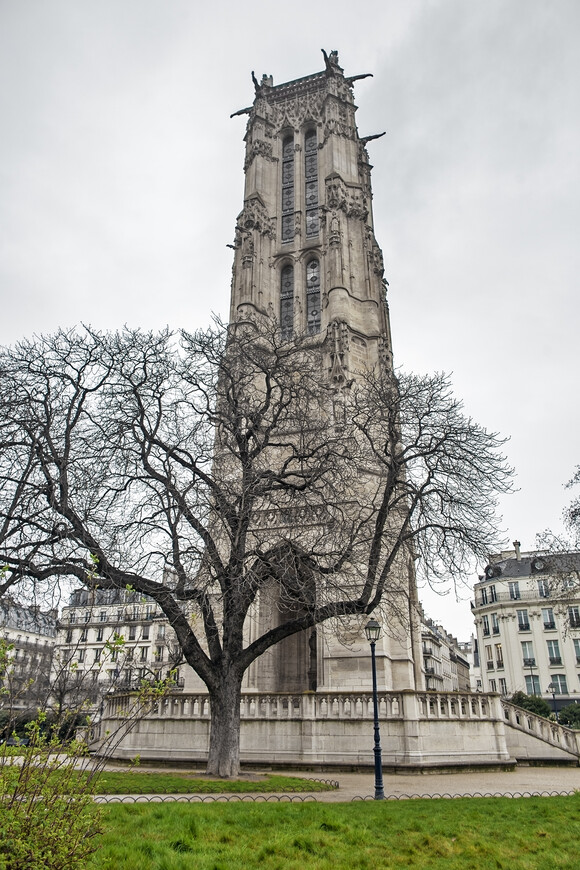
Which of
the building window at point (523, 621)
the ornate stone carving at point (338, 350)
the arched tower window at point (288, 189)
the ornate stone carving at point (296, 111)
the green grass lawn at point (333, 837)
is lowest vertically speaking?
the green grass lawn at point (333, 837)

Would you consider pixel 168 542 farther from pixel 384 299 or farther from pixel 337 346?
pixel 384 299

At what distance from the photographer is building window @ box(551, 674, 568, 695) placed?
50781 mm

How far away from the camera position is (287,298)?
32.0m

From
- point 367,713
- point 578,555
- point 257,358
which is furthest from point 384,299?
point 367,713

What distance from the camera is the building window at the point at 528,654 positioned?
174 ft

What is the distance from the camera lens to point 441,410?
1430 centimetres

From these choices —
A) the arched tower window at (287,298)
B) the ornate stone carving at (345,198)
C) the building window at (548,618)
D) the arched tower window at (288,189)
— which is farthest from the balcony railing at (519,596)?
the arched tower window at (288,189)

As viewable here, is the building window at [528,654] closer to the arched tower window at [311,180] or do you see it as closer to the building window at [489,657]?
the building window at [489,657]

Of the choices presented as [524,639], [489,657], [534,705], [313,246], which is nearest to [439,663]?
[489,657]

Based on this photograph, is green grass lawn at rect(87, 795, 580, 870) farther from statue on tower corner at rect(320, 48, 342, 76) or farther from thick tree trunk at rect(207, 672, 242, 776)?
statue on tower corner at rect(320, 48, 342, 76)

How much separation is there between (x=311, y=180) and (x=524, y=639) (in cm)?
4283

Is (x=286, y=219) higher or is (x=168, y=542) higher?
(x=286, y=219)

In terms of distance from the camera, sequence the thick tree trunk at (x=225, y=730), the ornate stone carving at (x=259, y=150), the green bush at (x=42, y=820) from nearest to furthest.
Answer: the green bush at (x=42, y=820) < the thick tree trunk at (x=225, y=730) < the ornate stone carving at (x=259, y=150)

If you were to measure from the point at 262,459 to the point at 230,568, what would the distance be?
13.7 ft
